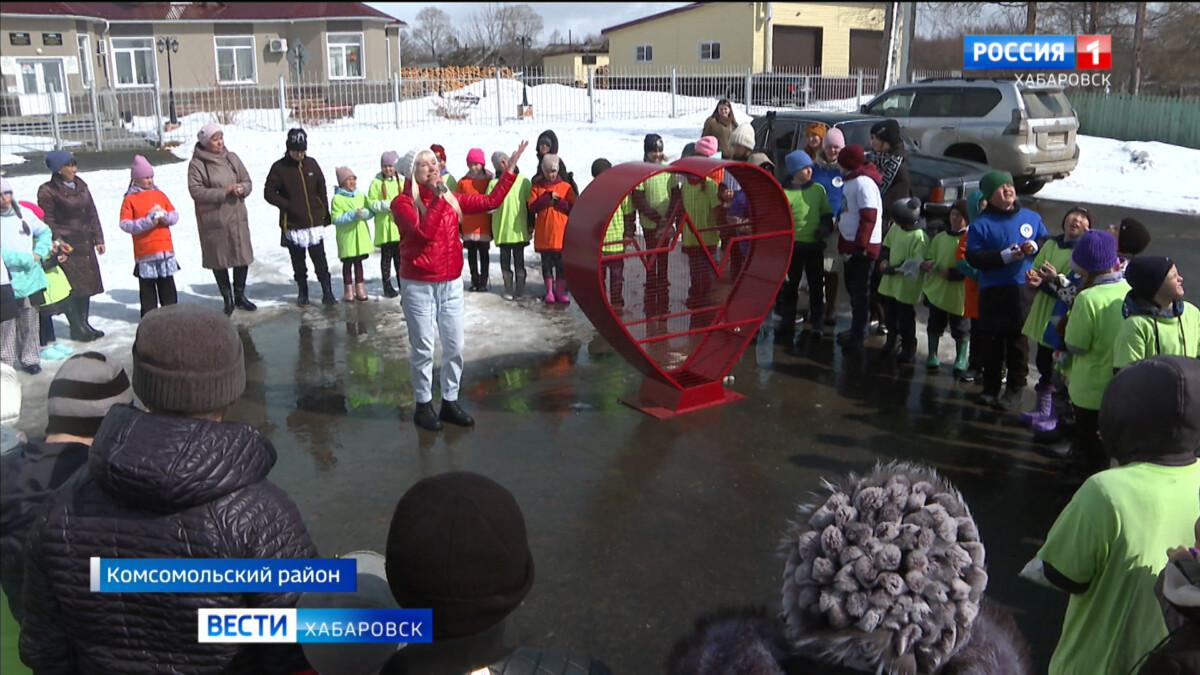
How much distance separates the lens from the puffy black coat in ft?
6.42

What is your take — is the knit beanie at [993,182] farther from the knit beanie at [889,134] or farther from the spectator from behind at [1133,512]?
the spectator from behind at [1133,512]

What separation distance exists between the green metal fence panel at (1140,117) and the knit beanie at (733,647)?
8.48m

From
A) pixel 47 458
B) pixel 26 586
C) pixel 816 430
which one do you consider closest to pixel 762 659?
pixel 26 586

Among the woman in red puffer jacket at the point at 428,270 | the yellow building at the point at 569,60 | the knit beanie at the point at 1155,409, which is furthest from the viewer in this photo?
the yellow building at the point at 569,60

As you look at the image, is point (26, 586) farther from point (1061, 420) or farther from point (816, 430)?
point (1061, 420)

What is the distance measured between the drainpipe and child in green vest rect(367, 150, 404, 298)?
30.0m

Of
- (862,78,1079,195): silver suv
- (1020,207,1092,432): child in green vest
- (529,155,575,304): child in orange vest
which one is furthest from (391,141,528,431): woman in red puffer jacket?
(862,78,1079,195): silver suv

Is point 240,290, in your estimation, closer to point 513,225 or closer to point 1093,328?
point 513,225

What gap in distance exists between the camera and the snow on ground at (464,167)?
8.97 metres

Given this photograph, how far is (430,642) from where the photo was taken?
5.58 ft

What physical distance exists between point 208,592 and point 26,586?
472mm

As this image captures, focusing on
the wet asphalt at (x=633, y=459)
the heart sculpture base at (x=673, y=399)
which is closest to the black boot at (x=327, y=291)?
the wet asphalt at (x=633, y=459)

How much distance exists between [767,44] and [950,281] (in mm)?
33061

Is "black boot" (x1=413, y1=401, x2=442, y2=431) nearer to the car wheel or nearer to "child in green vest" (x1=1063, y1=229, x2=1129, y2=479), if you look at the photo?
"child in green vest" (x1=1063, y1=229, x2=1129, y2=479)
